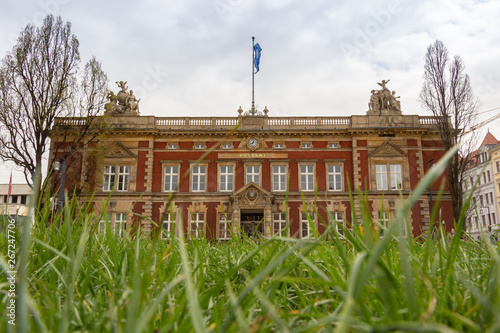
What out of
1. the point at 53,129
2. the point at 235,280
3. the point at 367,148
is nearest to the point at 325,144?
the point at 367,148

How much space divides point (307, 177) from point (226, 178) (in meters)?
5.55

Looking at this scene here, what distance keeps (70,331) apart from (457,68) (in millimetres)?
29004

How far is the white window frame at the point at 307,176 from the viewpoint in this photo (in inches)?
1118

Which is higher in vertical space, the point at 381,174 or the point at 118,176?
the point at 381,174

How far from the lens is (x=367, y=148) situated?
2855 centimetres

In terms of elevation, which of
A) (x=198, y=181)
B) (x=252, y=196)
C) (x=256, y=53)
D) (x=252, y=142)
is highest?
(x=256, y=53)

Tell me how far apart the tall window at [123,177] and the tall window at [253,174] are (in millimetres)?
8209

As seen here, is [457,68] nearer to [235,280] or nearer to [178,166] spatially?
[178,166]

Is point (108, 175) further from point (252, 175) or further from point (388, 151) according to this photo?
point (388, 151)

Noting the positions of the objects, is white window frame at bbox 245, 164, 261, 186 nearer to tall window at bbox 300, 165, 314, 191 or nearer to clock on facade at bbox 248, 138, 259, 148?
clock on facade at bbox 248, 138, 259, 148

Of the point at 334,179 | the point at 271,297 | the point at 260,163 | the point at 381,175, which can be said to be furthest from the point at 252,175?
the point at 271,297

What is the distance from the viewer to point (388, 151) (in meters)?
28.5

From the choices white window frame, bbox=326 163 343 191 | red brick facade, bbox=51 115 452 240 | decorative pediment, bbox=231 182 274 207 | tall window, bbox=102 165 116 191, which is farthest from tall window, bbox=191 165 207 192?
white window frame, bbox=326 163 343 191

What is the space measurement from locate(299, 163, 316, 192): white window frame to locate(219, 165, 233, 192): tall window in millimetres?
4785
